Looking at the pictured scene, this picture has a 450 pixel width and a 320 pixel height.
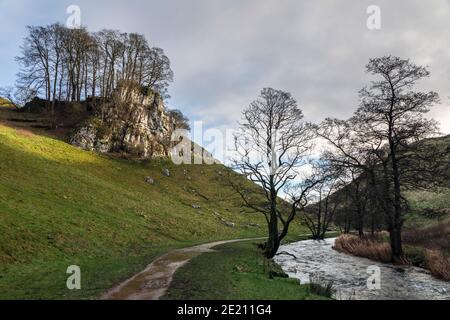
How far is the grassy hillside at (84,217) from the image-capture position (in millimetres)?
17844

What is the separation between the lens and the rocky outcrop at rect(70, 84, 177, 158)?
65688 mm

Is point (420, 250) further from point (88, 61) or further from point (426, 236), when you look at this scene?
point (88, 61)

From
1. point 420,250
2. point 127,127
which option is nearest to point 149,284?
point 420,250

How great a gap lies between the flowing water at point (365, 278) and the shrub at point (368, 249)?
3.83 ft

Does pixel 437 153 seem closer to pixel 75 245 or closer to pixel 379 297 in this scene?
pixel 379 297

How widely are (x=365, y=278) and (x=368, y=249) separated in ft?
39.5

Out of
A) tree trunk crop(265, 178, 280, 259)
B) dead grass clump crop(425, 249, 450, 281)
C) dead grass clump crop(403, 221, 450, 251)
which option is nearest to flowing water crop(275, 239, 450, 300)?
dead grass clump crop(425, 249, 450, 281)

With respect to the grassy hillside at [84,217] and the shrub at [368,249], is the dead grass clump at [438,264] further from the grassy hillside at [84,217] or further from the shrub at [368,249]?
the grassy hillside at [84,217]

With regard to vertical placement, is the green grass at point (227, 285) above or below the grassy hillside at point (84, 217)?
below

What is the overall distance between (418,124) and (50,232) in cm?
2936

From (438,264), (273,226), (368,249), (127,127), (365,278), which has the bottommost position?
(365,278)

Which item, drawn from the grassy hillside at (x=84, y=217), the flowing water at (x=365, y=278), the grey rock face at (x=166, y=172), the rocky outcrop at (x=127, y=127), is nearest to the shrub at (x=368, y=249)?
the flowing water at (x=365, y=278)

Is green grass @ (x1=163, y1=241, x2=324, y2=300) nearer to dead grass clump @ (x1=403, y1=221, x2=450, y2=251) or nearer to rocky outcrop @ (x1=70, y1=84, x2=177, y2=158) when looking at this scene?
dead grass clump @ (x1=403, y1=221, x2=450, y2=251)

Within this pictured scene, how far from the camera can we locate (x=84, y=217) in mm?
30562
